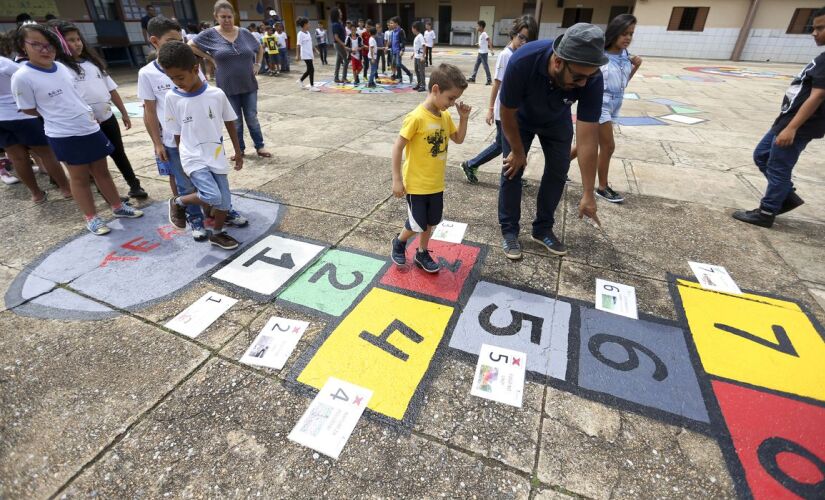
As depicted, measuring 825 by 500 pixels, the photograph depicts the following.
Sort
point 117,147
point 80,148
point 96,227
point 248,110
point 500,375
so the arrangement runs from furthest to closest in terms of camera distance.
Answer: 1. point 248,110
2. point 117,147
3. point 96,227
4. point 80,148
5. point 500,375

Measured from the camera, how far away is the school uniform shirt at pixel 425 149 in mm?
2471

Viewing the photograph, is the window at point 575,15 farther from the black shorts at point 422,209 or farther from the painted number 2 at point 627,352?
the painted number 2 at point 627,352

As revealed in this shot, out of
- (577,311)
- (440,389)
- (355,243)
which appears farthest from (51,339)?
(577,311)

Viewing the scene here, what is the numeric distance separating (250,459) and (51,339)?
1.66 meters

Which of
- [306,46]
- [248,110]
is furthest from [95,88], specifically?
[306,46]

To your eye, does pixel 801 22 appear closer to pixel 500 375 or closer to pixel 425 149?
pixel 425 149

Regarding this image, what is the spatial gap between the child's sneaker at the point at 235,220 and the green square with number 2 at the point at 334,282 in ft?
3.28

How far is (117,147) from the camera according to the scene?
4.03m

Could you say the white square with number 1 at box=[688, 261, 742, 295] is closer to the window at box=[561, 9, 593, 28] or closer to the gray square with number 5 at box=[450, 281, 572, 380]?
the gray square with number 5 at box=[450, 281, 572, 380]

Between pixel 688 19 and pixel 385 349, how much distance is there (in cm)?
2742

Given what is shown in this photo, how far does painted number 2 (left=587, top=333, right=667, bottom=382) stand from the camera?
2.22m

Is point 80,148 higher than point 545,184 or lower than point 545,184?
higher

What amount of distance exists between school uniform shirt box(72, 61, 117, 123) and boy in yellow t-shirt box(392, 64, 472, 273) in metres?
3.09

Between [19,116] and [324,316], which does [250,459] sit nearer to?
[324,316]
